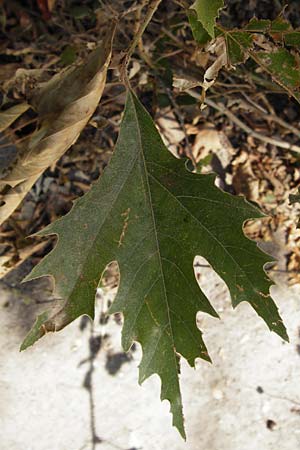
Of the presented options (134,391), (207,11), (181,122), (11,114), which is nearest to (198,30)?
(207,11)

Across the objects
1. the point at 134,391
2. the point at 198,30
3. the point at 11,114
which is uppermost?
the point at 198,30

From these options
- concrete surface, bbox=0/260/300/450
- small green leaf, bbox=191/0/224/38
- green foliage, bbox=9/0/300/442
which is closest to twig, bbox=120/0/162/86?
green foliage, bbox=9/0/300/442

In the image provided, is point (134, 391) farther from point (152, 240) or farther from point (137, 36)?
point (137, 36)

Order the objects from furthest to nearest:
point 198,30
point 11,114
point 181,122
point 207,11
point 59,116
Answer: point 181,122
point 11,114
point 59,116
point 198,30
point 207,11

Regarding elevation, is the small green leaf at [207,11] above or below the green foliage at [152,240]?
above

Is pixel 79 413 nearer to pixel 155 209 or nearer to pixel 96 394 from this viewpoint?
pixel 96 394

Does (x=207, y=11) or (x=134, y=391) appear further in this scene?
(x=134, y=391)

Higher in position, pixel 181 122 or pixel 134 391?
pixel 181 122

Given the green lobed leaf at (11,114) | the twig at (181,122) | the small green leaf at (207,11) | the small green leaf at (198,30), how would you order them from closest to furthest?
the small green leaf at (207,11)
the small green leaf at (198,30)
the green lobed leaf at (11,114)
the twig at (181,122)

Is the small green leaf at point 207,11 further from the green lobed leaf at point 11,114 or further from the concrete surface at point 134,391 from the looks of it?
the concrete surface at point 134,391

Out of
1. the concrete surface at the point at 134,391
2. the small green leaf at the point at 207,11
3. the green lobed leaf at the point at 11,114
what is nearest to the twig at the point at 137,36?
the small green leaf at the point at 207,11
